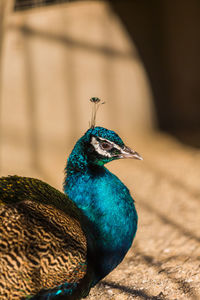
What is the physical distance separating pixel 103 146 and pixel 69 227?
47 cm

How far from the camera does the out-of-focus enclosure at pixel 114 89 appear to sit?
4.00 metres

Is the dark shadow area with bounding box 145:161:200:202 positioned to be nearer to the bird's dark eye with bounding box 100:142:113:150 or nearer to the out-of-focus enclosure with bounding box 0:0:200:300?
the out-of-focus enclosure with bounding box 0:0:200:300

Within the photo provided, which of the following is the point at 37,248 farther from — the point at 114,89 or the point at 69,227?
the point at 114,89

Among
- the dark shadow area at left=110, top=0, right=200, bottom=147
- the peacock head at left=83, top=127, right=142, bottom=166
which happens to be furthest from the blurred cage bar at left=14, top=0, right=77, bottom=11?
the peacock head at left=83, top=127, right=142, bottom=166

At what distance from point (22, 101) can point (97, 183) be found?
263 cm

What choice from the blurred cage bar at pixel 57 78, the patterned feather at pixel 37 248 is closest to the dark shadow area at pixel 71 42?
the blurred cage bar at pixel 57 78

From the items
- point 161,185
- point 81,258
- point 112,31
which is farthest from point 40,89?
point 81,258

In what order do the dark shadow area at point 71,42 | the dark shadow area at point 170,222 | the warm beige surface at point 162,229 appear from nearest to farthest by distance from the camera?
the warm beige surface at point 162,229 → the dark shadow area at point 170,222 → the dark shadow area at point 71,42

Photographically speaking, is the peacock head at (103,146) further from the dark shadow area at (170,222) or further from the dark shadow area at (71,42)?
the dark shadow area at (71,42)

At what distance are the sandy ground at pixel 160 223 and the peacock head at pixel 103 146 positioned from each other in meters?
0.70

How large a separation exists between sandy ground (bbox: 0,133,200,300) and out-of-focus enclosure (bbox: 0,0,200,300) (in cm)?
2

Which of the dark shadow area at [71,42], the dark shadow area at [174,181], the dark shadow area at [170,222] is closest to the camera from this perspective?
the dark shadow area at [170,222]

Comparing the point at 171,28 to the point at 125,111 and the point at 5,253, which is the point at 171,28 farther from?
the point at 5,253

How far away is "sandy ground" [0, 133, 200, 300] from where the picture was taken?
87.0 inches
